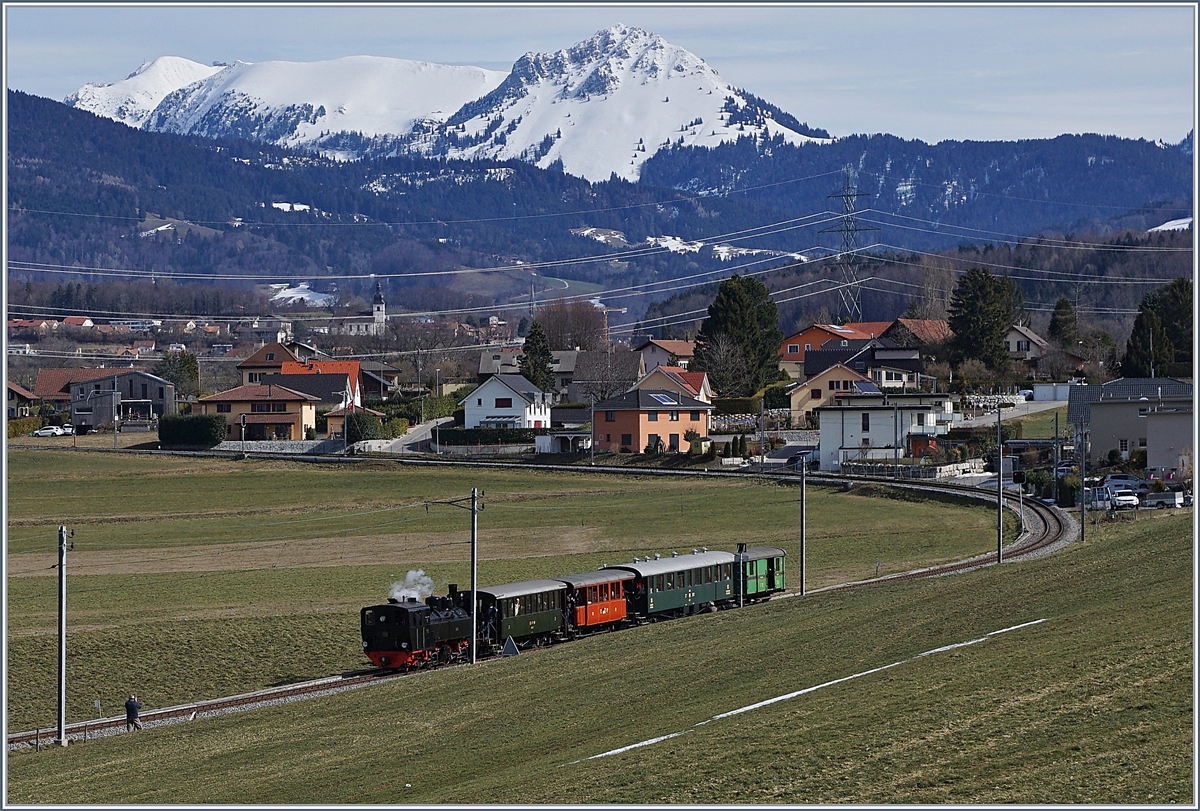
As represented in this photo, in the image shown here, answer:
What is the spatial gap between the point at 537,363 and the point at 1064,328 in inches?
1997

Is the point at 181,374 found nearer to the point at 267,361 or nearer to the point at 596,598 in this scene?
the point at 267,361

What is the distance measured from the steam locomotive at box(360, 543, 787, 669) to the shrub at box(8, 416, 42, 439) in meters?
83.5

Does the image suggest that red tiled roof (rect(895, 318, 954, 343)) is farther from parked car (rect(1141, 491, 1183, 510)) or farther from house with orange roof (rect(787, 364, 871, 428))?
parked car (rect(1141, 491, 1183, 510))

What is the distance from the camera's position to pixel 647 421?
3802 inches

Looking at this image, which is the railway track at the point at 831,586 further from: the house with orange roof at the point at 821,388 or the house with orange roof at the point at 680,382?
the house with orange roof at the point at 821,388

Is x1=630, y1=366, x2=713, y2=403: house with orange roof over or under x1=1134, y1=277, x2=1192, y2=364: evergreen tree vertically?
under

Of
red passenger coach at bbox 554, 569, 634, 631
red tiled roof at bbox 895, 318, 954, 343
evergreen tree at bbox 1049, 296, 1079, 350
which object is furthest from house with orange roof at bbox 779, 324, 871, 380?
red passenger coach at bbox 554, 569, 634, 631

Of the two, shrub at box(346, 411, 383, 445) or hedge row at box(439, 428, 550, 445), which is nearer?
hedge row at box(439, 428, 550, 445)

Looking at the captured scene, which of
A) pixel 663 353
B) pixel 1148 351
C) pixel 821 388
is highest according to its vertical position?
pixel 663 353

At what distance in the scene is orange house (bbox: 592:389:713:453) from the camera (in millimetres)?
96500

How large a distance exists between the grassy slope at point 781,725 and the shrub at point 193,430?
76047 millimetres

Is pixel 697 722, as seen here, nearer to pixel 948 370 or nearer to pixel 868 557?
pixel 868 557

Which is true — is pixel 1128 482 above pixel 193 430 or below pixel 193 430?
below

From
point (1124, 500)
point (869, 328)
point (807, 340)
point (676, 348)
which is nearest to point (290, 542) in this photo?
point (1124, 500)
